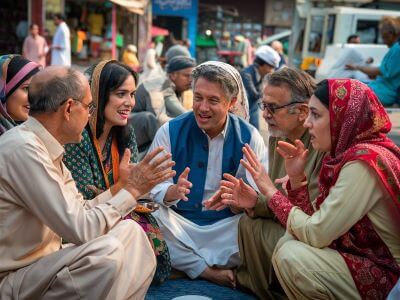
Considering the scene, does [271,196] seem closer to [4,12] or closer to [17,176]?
[17,176]

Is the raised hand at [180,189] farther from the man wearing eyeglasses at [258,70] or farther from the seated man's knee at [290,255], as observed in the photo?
the man wearing eyeglasses at [258,70]

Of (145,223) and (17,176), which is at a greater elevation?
(17,176)

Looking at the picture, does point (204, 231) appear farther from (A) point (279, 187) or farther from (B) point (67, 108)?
(B) point (67, 108)

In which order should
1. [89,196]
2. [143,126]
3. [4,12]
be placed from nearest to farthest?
[89,196] < [143,126] < [4,12]

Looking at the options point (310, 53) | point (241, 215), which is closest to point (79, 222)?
point (241, 215)

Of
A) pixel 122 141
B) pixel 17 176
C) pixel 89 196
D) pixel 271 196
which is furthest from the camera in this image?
pixel 122 141

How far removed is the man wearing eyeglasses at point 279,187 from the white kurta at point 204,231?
7.5 inches

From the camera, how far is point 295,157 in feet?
9.65

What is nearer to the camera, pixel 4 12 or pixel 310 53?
pixel 310 53

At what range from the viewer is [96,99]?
11.3ft

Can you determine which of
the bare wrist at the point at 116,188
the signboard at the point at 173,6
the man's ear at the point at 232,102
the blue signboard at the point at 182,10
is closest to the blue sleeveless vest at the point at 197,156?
the man's ear at the point at 232,102

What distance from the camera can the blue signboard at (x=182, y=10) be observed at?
25938mm

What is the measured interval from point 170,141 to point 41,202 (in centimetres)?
154

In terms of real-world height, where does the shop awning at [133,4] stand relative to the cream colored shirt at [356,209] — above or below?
above
